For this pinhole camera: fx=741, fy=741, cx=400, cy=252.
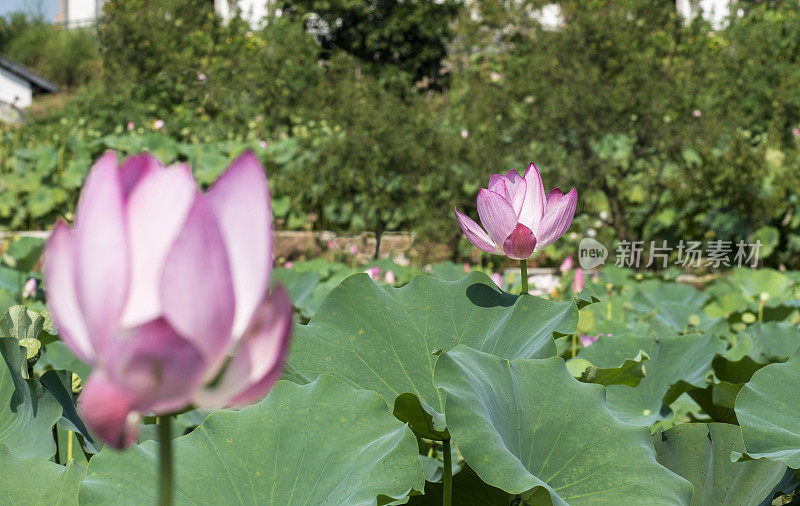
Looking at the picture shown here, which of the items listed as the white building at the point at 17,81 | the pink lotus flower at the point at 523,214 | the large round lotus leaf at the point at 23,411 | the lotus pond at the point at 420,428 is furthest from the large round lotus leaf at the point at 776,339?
the white building at the point at 17,81

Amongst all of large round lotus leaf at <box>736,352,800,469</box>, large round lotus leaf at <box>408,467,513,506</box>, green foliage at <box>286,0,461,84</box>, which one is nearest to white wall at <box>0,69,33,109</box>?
green foliage at <box>286,0,461,84</box>

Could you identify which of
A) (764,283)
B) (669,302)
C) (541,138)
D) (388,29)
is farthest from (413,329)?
(388,29)

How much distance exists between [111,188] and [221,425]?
414 mm

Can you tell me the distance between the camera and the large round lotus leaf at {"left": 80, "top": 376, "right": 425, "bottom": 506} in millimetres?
595

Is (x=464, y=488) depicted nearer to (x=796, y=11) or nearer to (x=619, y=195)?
(x=619, y=195)

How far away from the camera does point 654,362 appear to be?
1.26 metres

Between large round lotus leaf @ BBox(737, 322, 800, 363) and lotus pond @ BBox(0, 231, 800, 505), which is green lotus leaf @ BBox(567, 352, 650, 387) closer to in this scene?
lotus pond @ BBox(0, 231, 800, 505)

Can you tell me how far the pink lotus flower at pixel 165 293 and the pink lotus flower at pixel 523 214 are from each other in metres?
0.60

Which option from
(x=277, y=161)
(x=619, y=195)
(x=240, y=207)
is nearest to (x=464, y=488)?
(x=240, y=207)

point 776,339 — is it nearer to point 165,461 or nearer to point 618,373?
point 618,373

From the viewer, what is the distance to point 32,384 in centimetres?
76

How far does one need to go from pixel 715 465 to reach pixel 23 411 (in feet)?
2.44

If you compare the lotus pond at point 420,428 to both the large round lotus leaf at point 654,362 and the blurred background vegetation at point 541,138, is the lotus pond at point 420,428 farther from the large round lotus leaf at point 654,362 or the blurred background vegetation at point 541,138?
the blurred background vegetation at point 541,138

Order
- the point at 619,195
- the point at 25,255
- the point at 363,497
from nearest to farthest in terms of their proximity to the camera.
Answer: the point at 363,497 → the point at 25,255 → the point at 619,195
